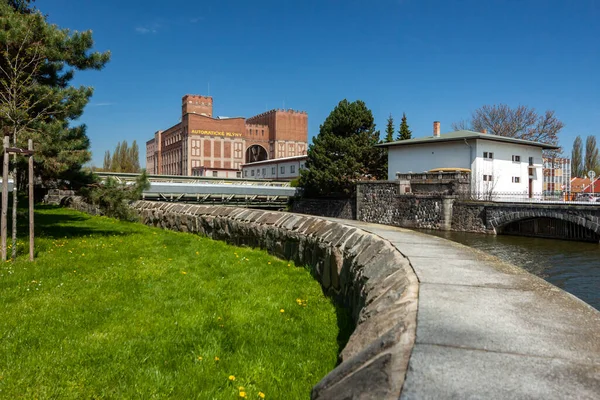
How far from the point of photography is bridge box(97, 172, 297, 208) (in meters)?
36.3

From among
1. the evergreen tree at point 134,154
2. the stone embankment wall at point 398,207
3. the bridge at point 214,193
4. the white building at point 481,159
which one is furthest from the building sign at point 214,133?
the stone embankment wall at point 398,207

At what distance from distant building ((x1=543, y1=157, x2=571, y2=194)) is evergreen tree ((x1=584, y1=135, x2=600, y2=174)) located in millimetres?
22533

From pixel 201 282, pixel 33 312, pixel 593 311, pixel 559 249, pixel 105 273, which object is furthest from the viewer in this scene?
pixel 559 249

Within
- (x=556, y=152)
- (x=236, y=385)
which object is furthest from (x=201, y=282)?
(x=556, y=152)

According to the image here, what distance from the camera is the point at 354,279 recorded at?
4.45m

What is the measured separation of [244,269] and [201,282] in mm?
873

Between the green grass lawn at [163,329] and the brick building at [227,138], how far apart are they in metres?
77.8

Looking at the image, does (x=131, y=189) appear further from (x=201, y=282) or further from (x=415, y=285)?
(x=415, y=285)

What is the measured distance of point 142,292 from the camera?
541cm

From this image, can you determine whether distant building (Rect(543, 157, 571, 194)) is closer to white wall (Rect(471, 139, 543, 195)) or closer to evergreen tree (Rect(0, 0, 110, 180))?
white wall (Rect(471, 139, 543, 195))

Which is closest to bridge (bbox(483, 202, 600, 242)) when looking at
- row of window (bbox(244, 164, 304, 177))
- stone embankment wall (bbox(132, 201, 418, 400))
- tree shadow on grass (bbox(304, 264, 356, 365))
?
stone embankment wall (bbox(132, 201, 418, 400))

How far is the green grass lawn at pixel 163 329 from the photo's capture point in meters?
3.16

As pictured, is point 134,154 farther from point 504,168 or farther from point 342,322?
point 342,322

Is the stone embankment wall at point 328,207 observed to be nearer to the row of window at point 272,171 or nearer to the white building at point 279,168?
the white building at point 279,168
